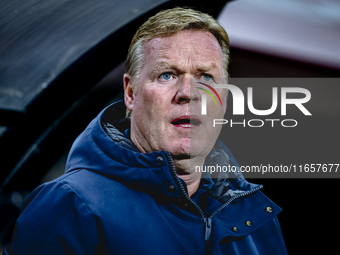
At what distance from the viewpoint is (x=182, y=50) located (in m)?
0.71

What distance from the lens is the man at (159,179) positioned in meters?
0.58

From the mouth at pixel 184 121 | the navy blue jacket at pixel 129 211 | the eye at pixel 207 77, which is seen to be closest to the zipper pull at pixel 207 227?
the navy blue jacket at pixel 129 211

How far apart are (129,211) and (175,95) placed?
30 cm

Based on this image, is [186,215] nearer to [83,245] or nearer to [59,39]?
[83,245]

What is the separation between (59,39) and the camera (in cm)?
81

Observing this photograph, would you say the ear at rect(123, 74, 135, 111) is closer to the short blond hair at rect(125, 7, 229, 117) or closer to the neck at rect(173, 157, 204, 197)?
the short blond hair at rect(125, 7, 229, 117)

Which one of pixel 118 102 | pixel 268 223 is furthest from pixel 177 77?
pixel 268 223

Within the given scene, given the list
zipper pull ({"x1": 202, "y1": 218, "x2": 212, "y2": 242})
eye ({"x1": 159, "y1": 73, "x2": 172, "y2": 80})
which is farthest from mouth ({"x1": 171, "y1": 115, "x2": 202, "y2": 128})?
zipper pull ({"x1": 202, "y1": 218, "x2": 212, "y2": 242})

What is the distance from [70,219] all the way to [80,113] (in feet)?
1.10

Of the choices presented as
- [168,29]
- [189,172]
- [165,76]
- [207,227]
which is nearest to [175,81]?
[165,76]

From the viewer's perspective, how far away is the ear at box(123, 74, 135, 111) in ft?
2.53

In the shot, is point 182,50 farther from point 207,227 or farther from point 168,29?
point 207,227

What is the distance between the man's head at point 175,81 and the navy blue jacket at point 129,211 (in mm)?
64

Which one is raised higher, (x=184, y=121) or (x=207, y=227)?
(x=184, y=121)
